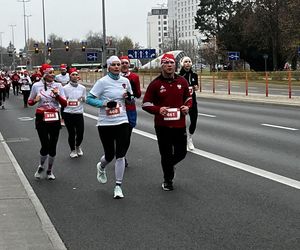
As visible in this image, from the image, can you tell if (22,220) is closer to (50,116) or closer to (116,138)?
(116,138)

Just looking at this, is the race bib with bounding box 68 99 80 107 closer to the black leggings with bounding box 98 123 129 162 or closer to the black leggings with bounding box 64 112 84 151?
the black leggings with bounding box 64 112 84 151

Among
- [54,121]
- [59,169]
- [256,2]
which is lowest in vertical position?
[59,169]

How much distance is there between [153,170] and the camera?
30.6 feet

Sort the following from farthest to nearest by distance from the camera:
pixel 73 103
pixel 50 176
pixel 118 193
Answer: pixel 73 103
pixel 50 176
pixel 118 193

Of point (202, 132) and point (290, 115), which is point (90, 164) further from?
point (290, 115)

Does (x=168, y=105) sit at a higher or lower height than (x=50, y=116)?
higher

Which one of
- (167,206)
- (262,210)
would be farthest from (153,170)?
(262,210)

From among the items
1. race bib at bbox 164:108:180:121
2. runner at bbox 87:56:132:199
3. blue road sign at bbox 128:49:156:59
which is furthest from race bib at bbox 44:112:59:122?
blue road sign at bbox 128:49:156:59

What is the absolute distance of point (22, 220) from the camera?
615cm

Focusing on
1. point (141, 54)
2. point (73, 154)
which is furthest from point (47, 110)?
point (141, 54)

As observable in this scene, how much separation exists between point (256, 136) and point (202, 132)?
5.78 feet

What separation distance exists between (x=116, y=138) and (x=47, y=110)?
1726 mm

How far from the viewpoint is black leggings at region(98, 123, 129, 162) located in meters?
7.39

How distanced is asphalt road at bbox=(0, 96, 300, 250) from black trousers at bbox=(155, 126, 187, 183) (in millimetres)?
348
